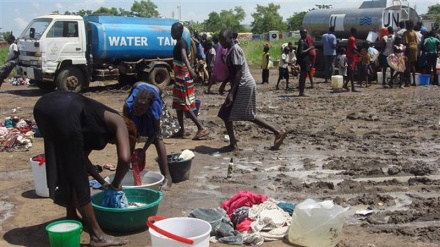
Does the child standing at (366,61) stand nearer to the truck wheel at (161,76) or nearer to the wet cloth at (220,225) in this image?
the truck wheel at (161,76)

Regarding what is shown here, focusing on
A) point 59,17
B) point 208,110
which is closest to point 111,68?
point 59,17

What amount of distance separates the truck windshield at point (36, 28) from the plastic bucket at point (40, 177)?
9.66 metres

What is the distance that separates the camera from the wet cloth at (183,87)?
8117 mm

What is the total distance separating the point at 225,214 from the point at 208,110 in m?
7.00

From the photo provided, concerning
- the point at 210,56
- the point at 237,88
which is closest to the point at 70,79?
the point at 210,56

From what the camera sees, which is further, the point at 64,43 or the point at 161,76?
the point at 161,76

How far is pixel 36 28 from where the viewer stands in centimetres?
1459

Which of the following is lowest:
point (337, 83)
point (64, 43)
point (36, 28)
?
point (337, 83)

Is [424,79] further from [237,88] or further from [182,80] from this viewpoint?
[237,88]

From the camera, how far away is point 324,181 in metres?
6.12

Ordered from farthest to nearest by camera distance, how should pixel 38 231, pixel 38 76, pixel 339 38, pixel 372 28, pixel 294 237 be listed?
pixel 339 38 → pixel 372 28 → pixel 38 76 → pixel 38 231 → pixel 294 237

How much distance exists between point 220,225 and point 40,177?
85.6 inches

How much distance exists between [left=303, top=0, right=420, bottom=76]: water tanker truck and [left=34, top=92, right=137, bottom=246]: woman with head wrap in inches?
575

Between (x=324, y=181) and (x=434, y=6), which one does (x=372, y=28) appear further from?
(x=434, y=6)
